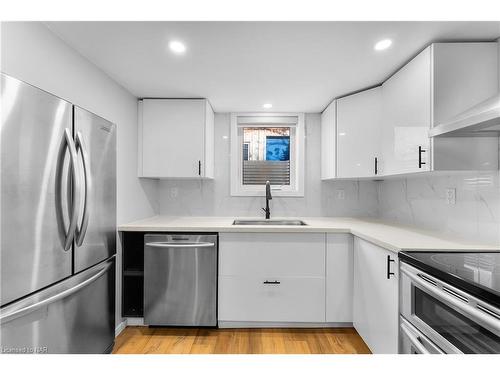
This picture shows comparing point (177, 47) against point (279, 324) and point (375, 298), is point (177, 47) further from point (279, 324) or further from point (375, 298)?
point (279, 324)

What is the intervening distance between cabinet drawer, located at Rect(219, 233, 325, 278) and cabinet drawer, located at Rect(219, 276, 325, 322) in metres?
0.07

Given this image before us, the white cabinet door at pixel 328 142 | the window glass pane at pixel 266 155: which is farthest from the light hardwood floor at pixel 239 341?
the window glass pane at pixel 266 155

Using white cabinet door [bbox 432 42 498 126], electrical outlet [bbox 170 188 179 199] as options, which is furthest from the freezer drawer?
white cabinet door [bbox 432 42 498 126]

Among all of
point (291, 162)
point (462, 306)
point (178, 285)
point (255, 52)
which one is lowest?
point (178, 285)

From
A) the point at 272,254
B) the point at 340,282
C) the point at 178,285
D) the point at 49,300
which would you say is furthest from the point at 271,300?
the point at 49,300

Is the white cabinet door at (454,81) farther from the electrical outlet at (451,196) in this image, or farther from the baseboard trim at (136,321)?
the baseboard trim at (136,321)

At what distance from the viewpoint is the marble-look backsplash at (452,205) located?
150 cm

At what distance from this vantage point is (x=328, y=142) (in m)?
2.60

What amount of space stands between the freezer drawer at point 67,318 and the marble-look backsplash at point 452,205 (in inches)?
93.2

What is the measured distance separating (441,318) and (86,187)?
183 cm

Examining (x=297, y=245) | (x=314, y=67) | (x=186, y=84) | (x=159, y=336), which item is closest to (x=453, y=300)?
(x=297, y=245)

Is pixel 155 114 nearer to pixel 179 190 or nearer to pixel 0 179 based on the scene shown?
pixel 179 190

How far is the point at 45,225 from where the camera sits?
1.10 m

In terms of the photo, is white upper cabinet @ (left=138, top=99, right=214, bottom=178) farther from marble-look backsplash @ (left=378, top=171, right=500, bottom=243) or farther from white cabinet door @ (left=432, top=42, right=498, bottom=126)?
marble-look backsplash @ (left=378, top=171, right=500, bottom=243)
